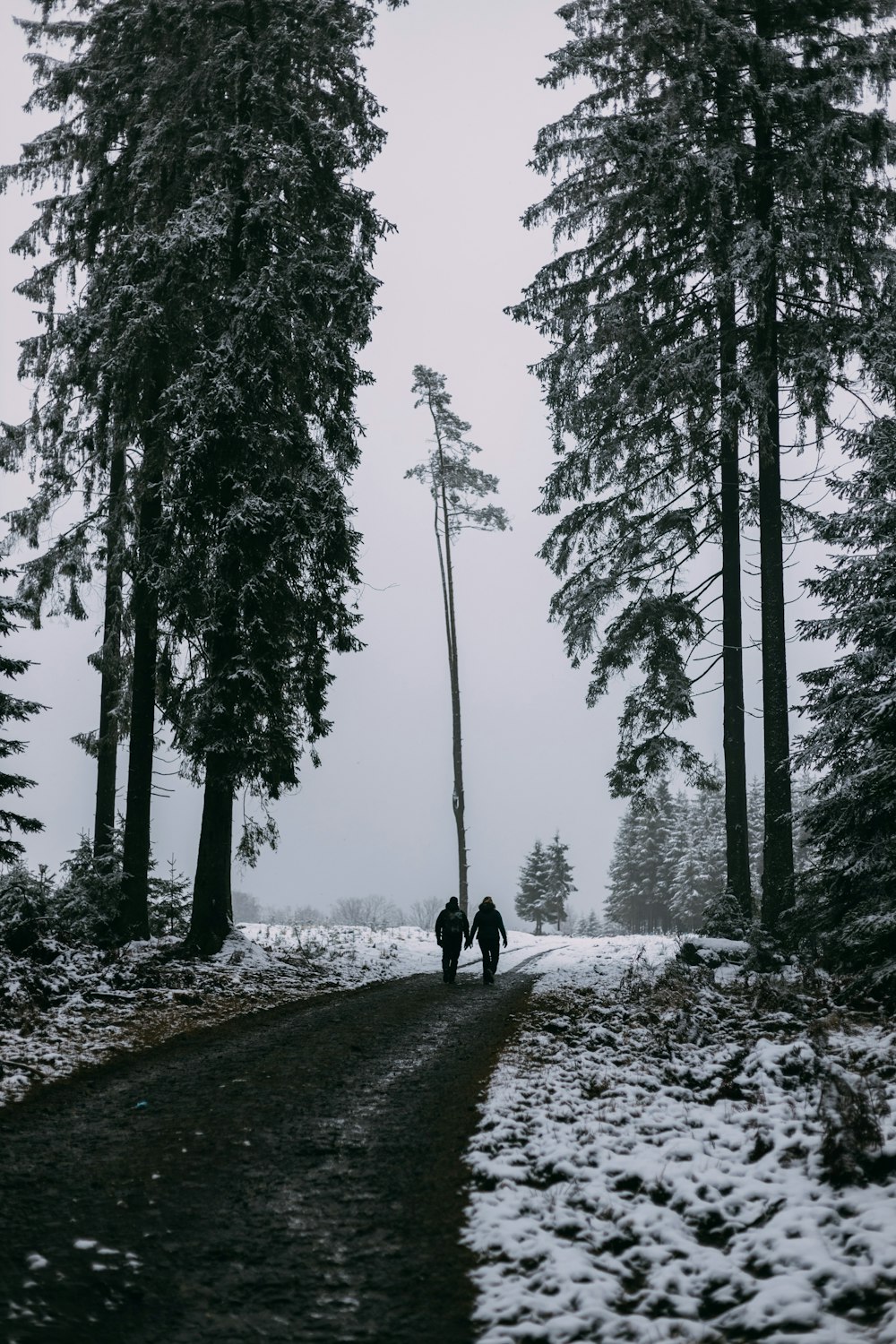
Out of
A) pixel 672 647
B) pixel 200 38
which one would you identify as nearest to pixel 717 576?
pixel 672 647

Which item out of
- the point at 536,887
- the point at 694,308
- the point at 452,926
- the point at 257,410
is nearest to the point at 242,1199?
the point at 452,926

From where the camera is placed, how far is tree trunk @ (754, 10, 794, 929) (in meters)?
12.2

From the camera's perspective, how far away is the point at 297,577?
13016 millimetres

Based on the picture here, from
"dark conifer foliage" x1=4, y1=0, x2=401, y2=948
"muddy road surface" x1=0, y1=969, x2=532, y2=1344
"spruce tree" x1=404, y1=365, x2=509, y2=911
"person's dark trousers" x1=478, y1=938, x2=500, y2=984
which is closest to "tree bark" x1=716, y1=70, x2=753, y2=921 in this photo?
"person's dark trousers" x1=478, y1=938, x2=500, y2=984

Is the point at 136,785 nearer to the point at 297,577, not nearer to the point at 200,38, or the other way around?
the point at 297,577

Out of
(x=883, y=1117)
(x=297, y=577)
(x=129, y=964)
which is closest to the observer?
(x=883, y=1117)

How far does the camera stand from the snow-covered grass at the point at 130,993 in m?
7.62

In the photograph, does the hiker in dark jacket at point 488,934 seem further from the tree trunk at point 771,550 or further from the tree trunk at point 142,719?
the tree trunk at point 142,719

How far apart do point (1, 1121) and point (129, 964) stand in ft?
18.2

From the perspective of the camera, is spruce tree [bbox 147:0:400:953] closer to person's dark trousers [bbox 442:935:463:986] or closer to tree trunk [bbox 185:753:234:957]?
tree trunk [bbox 185:753:234:957]

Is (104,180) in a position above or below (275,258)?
above

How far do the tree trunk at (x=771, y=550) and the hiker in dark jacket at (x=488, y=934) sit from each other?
454 cm

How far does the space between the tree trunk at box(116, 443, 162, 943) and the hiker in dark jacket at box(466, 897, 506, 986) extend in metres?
5.73

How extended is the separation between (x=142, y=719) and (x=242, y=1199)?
384 inches
